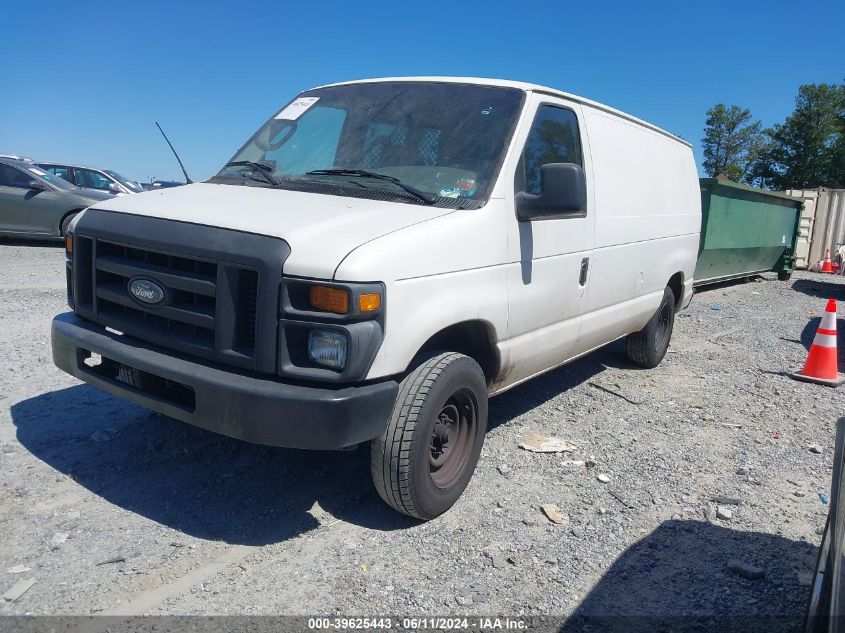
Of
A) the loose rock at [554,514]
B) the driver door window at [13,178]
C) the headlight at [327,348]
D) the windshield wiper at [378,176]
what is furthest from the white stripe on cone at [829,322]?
the driver door window at [13,178]

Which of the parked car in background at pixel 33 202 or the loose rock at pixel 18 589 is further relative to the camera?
the parked car in background at pixel 33 202

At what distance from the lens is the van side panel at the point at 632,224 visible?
182 inches

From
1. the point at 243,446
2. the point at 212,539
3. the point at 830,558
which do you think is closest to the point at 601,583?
the point at 830,558

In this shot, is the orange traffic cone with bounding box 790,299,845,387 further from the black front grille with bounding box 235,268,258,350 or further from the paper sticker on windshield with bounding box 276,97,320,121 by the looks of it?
the black front grille with bounding box 235,268,258,350

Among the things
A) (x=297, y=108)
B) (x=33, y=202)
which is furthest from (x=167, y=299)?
(x=33, y=202)

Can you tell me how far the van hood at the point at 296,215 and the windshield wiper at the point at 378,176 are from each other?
3.6 inches

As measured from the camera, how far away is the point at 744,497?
3881 millimetres

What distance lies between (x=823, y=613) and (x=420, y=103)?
124 inches

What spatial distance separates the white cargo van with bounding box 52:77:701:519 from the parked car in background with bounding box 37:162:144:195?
11.1 metres

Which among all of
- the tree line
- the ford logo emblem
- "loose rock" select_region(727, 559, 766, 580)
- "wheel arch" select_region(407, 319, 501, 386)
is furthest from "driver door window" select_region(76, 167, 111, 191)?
the tree line

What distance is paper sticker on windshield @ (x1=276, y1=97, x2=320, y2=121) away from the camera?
171 inches

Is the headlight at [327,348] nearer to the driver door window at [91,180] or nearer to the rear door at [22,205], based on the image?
the rear door at [22,205]

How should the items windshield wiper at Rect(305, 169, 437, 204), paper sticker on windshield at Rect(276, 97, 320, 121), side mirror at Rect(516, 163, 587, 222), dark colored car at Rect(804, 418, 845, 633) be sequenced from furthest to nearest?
paper sticker on windshield at Rect(276, 97, 320, 121) → side mirror at Rect(516, 163, 587, 222) → windshield wiper at Rect(305, 169, 437, 204) → dark colored car at Rect(804, 418, 845, 633)

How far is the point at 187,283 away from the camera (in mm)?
2939
